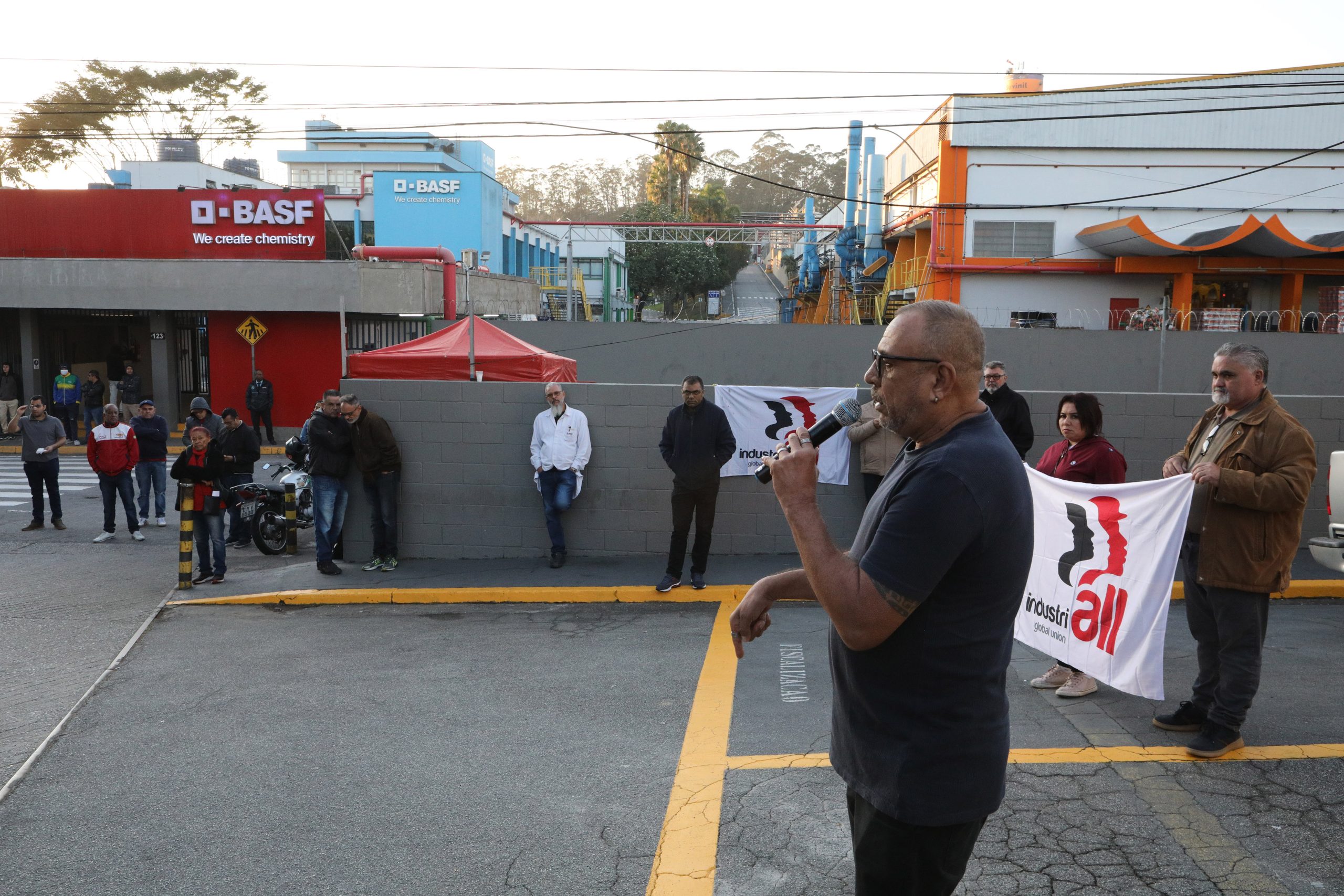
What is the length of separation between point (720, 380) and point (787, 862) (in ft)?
69.0

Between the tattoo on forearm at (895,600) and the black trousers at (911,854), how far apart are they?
1.82ft

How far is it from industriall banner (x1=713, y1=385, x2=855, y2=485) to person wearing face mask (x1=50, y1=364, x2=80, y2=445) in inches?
735

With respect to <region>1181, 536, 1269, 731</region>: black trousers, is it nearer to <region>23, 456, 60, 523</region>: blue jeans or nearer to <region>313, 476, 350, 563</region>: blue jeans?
<region>313, 476, 350, 563</region>: blue jeans

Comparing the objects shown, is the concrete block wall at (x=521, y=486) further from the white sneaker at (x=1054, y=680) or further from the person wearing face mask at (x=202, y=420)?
the white sneaker at (x=1054, y=680)

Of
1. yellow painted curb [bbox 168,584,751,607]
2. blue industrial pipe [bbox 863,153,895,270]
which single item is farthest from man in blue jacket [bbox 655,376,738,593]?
blue industrial pipe [bbox 863,153,895,270]

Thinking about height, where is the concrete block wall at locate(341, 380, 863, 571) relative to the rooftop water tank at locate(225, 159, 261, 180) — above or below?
below

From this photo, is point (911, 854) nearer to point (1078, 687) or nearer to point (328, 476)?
point (1078, 687)

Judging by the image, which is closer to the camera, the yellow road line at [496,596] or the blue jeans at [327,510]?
the yellow road line at [496,596]

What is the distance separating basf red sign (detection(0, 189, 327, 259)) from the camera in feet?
77.1

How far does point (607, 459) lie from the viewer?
1045 centimetres

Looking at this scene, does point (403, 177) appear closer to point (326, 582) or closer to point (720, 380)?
point (720, 380)

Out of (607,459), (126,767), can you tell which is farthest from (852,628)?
(607,459)

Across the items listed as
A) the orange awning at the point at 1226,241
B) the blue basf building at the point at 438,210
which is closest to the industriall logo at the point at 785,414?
the orange awning at the point at 1226,241

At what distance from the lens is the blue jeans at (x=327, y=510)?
1020 cm
